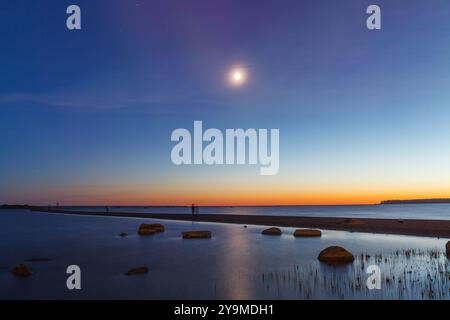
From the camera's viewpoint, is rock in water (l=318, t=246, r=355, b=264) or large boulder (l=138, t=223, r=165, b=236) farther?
large boulder (l=138, t=223, r=165, b=236)

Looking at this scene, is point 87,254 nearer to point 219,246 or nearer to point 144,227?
point 219,246

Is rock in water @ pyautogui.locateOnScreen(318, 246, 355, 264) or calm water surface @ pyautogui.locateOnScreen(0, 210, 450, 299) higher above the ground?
rock in water @ pyautogui.locateOnScreen(318, 246, 355, 264)

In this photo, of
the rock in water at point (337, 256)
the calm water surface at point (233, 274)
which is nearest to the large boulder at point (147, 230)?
the calm water surface at point (233, 274)

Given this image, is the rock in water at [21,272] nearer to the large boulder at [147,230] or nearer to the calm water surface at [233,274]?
the calm water surface at [233,274]

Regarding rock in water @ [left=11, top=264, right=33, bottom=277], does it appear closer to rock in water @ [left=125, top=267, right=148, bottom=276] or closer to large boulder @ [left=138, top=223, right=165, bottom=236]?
rock in water @ [left=125, top=267, right=148, bottom=276]

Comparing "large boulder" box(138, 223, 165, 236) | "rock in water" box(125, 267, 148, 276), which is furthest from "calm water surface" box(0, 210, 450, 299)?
"large boulder" box(138, 223, 165, 236)

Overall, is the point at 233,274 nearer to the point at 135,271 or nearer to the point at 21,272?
the point at 135,271

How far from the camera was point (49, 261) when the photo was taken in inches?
1294

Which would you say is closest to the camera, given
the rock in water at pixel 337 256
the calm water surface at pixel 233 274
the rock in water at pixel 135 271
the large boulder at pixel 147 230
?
the calm water surface at pixel 233 274

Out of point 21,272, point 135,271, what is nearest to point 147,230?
point 135,271

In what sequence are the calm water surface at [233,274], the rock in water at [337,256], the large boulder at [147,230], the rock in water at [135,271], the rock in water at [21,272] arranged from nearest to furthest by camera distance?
the calm water surface at [233,274]
the rock in water at [21,272]
the rock in water at [135,271]
the rock in water at [337,256]
the large boulder at [147,230]

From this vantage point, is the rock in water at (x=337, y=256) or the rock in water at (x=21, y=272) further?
the rock in water at (x=337, y=256)

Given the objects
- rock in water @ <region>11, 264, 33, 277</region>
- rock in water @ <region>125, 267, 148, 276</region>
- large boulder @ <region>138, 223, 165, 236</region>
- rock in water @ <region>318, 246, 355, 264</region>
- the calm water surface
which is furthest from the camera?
large boulder @ <region>138, 223, 165, 236</region>
